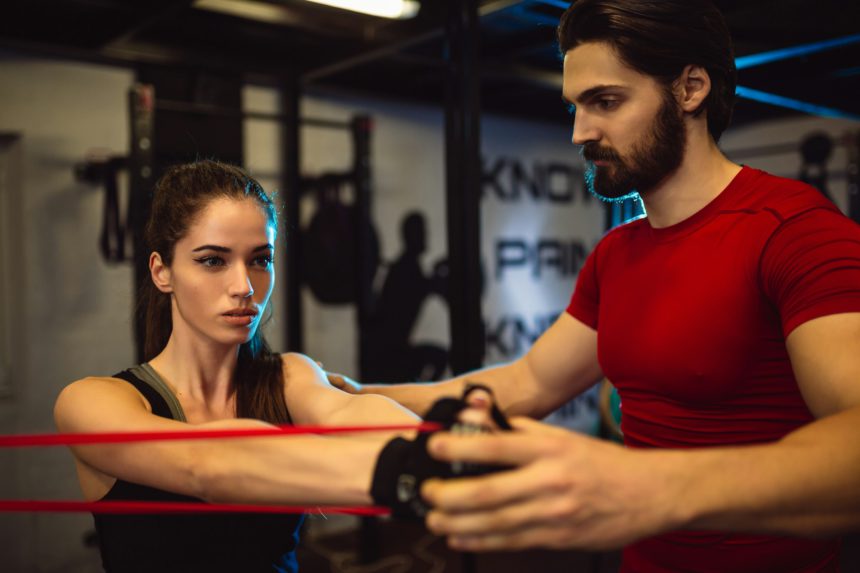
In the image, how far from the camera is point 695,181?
1.34 metres

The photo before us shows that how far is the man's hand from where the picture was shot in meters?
0.69

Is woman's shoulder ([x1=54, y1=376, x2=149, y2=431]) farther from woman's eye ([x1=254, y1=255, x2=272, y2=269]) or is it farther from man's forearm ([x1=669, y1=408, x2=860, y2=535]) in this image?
man's forearm ([x1=669, y1=408, x2=860, y2=535])

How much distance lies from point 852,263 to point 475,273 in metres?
1.37

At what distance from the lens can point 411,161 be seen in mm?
4395

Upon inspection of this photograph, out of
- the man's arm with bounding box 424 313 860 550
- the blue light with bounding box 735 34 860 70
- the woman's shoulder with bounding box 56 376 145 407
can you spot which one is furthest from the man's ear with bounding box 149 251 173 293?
the blue light with bounding box 735 34 860 70

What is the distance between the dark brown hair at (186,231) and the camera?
136 centimetres

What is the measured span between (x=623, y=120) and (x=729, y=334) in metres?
0.48

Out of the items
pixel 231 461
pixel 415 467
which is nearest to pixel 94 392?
pixel 231 461

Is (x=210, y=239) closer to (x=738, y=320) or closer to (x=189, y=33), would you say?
(x=738, y=320)

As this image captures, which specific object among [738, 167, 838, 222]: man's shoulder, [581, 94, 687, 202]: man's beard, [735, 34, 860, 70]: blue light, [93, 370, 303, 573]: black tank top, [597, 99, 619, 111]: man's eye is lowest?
[93, 370, 303, 573]: black tank top

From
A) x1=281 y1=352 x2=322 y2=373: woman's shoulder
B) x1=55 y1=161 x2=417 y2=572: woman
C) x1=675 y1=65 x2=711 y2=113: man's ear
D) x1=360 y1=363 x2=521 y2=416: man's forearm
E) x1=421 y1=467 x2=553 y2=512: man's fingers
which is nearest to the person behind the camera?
x1=421 y1=467 x2=553 y2=512: man's fingers

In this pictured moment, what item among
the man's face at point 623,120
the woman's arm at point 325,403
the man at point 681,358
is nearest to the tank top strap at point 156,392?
the woman's arm at point 325,403

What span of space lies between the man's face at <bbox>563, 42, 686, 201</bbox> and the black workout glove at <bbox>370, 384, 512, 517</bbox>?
0.73 m

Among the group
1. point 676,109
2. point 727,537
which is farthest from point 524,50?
point 727,537
